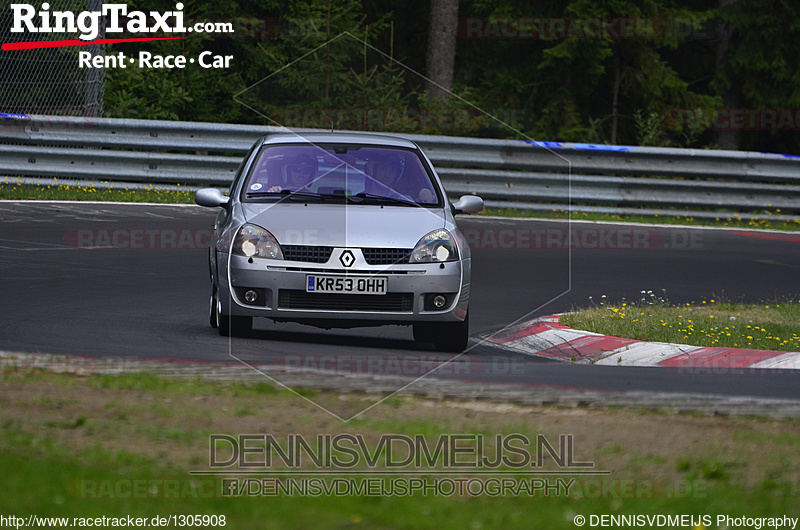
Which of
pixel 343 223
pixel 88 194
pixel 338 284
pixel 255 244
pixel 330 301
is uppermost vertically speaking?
pixel 343 223

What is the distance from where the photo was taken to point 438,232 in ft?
26.5

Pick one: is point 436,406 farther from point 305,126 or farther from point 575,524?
point 305,126

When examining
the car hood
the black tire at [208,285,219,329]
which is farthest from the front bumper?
the black tire at [208,285,219,329]

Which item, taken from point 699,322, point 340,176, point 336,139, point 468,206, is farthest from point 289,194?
point 699,322

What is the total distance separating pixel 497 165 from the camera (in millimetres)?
17297

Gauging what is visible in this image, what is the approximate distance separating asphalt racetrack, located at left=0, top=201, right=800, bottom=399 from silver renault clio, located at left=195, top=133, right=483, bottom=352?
27 centimetres

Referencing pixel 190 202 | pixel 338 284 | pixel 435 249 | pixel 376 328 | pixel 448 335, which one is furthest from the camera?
pixel 190 202

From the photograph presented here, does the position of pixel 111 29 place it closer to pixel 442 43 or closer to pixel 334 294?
pixel 442 43

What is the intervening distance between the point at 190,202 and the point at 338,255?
8.94m

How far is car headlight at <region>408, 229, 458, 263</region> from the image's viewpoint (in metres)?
7.89

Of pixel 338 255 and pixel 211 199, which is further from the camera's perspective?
pixel 211 199

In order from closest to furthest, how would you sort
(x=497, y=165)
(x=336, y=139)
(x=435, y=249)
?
1. (x=435, y=249)
2. (x=336, y=139)
3. (x=497, y=165)

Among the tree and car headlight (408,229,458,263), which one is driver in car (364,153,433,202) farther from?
the tree

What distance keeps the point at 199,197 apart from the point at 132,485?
4.62 meters
